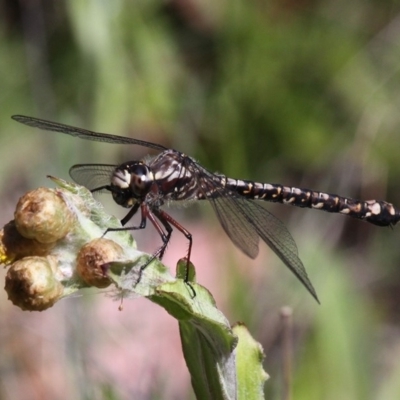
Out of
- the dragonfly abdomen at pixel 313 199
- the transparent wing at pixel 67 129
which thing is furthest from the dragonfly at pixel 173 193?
the dragonfly abdomen at pixel 313 199

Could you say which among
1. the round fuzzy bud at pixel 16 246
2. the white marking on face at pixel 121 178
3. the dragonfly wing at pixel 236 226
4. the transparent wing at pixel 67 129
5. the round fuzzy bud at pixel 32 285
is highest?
the transparent wing at pixel 67 129

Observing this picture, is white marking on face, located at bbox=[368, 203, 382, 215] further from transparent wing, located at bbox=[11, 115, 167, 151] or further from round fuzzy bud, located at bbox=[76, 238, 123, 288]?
round fuzzy bud, located at bbox=[76, 238, 123, 288]

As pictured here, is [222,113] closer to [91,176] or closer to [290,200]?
[290,200]

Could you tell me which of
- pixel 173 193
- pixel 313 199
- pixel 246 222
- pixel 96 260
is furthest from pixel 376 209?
pixel 96 260

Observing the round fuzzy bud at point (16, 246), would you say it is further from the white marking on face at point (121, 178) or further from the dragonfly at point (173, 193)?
the white marking on face at point (121, 178)

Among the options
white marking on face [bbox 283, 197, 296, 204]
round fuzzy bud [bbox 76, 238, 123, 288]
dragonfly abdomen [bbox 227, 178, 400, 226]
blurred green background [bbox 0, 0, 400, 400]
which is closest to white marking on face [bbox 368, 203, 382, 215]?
dragonfly abdomen [bbox 227, 178, 400, 226]

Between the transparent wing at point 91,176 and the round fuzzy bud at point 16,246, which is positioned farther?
the transparent wing at point 91,176
